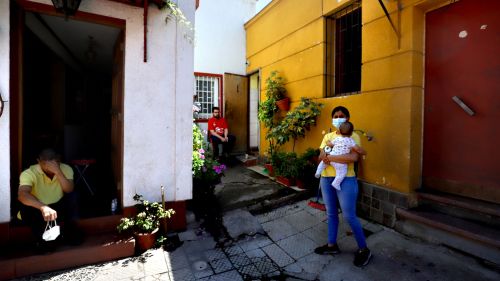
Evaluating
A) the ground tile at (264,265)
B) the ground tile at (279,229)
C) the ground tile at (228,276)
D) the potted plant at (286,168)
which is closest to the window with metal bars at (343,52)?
the potted plant at (286,168)

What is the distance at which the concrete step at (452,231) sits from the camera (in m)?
2.86

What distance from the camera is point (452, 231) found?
3133mm

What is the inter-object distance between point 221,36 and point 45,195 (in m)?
6.77

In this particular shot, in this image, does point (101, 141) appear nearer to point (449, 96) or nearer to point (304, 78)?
point (304, 78)

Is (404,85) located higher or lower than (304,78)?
lower

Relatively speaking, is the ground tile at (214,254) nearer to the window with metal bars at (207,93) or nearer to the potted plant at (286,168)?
the potted plant at (286,168)

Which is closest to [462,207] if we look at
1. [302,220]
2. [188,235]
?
[302,220]

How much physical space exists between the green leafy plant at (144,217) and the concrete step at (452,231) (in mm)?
3227

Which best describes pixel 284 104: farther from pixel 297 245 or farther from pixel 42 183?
pixel 42 183

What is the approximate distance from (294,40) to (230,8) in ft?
11.3

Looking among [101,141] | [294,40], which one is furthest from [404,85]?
[101,141]

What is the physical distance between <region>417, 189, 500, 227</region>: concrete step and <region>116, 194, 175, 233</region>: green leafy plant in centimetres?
354

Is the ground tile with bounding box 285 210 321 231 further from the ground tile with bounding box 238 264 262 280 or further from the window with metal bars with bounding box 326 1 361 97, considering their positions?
the window with metal bars with bounding box 326 1 361 97

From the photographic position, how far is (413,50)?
3654mm
